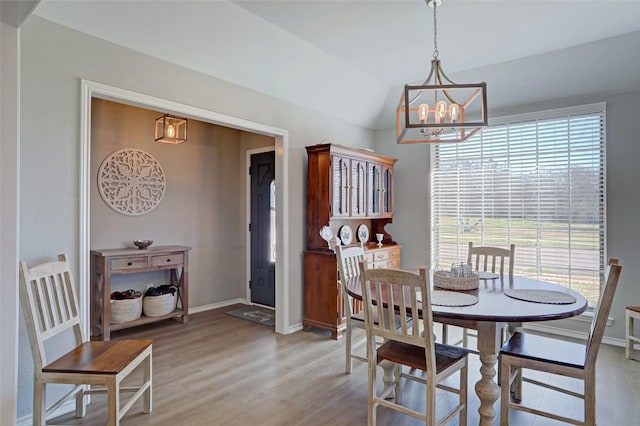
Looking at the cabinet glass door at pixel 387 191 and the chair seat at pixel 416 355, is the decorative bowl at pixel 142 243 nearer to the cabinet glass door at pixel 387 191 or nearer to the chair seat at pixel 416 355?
the cabinet glass door at pixel 387 191

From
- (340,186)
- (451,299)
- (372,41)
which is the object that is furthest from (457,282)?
(372,41)

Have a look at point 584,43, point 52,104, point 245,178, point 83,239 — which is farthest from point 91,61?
point 584,43

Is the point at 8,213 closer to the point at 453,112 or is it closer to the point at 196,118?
the point at 196,118

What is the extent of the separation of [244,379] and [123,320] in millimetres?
1759

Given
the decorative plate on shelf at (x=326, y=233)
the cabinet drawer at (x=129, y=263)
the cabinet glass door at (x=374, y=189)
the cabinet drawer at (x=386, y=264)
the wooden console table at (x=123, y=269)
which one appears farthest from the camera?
the cabinet glass door at (x=374, y=189)

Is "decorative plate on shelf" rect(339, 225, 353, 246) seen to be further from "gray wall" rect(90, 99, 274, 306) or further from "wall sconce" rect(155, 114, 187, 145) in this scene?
"wall sconce" rect(155, 114, 187, 145)

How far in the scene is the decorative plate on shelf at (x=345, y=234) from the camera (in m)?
4.53

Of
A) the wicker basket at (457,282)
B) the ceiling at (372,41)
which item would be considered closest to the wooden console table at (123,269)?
the ceiling at (372,41)

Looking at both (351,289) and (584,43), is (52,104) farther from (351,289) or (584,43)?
(584,43)

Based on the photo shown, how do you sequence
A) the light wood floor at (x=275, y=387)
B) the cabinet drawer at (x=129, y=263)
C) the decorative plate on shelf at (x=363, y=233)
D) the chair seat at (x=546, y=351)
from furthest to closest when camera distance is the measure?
the decorative plate on shelf at (x=363, y=233), the cabinet drawer at (x=129, y=263), the light wood floor at (x=275, y=387), the chair seat at (x=546, y=351)

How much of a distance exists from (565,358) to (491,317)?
23.1 inches

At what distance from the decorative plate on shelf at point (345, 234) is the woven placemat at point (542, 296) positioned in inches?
89.0

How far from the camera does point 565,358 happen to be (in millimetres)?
2090

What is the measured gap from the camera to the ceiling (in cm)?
277
